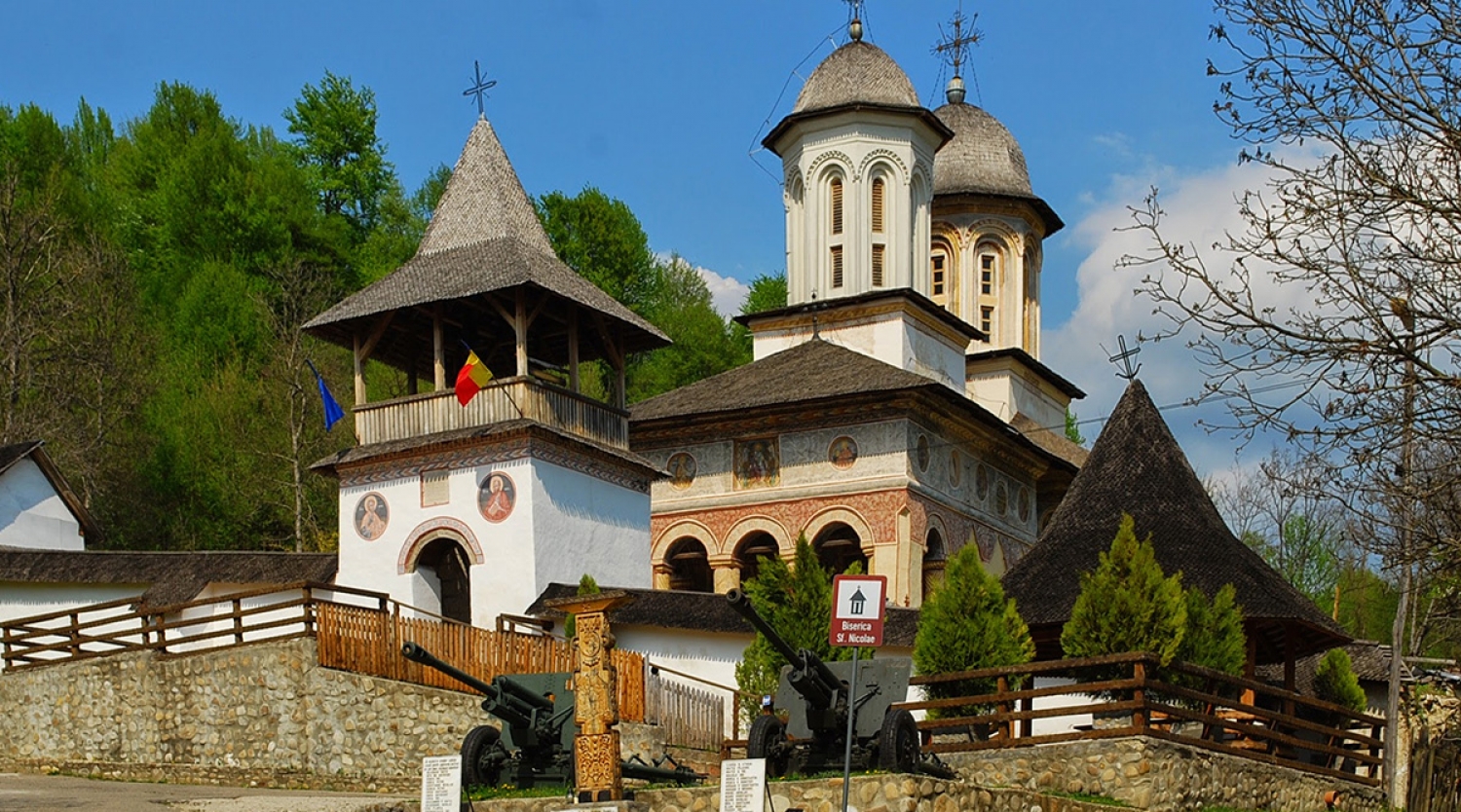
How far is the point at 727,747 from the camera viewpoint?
18219 mm

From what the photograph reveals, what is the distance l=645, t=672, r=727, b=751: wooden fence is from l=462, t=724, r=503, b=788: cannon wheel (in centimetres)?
542

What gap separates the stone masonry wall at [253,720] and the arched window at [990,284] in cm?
2464

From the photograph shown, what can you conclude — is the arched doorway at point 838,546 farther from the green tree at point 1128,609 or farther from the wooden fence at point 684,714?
the green tree at point 1128,609

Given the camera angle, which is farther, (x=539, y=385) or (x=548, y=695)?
(x=539, y=385)

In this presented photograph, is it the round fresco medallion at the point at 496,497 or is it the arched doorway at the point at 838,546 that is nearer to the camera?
the round fresco medallion at the point at 496,497

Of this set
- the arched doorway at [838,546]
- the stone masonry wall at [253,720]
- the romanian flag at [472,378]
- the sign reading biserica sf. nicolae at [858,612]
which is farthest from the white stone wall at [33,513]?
the sign reading biserica sf. nicolae at [858,612]

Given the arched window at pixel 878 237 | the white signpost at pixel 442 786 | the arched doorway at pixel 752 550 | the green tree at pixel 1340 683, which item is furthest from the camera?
the arched window at pixel 878 237

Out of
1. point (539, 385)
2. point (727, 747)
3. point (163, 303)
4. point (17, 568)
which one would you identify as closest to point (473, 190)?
point (539, 385)

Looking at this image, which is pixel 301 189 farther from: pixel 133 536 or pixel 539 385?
pixel 539 385

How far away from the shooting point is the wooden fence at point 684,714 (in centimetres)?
2094

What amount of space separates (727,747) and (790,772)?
12.1ft

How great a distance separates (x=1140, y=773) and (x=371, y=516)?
43.7 feet

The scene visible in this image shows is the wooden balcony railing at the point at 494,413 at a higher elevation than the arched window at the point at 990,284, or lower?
lower

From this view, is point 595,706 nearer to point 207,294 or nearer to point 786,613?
point 786,613
